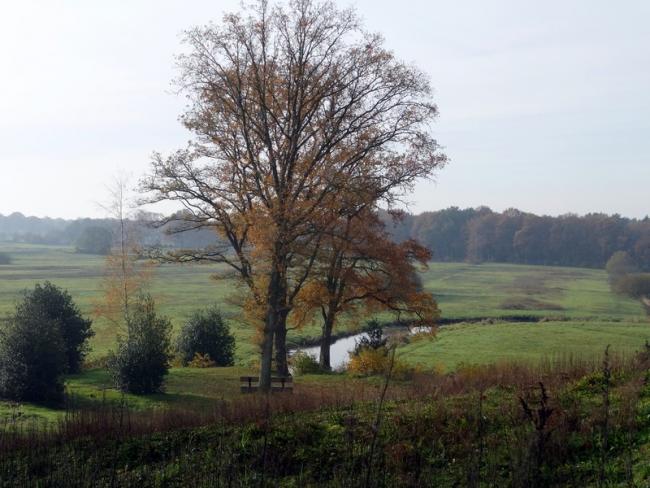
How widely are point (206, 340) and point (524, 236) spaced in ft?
324

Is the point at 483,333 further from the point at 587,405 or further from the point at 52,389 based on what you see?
the point at 587,405

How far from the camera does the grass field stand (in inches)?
986

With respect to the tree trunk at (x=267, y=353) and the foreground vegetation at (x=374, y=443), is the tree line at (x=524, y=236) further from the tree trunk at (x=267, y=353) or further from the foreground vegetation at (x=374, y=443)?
the foreground vegetation at (x=374, y=443)

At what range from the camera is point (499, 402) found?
37.8 ft

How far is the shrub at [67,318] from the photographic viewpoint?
26.0 meters

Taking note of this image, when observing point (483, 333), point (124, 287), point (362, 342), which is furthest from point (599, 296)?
point (124, 287)

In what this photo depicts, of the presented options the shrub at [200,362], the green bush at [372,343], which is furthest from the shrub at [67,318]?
the green bush at [372,343]

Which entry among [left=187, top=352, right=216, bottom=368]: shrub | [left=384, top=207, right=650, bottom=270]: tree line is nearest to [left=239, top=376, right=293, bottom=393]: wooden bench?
[left=187, top=352, right=216, bottom=368]: shrub

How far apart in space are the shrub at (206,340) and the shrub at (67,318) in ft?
20.1

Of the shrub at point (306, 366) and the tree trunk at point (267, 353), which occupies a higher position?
the tree trunk at point (267, 353)

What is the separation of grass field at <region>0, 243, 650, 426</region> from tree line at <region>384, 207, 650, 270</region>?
7.77 meters

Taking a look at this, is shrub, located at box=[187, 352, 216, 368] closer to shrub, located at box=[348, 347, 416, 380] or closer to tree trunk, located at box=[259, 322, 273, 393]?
shrub, located at box=[348, 347, 416, 380]

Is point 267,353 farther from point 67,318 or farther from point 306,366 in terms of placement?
point 67,318

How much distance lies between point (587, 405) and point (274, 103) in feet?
52.9
